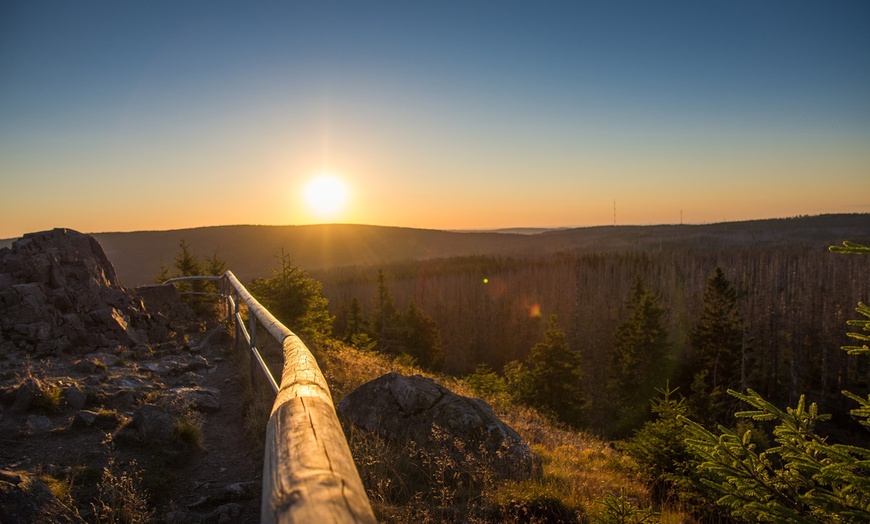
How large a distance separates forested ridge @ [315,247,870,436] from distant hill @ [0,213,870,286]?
140 feet

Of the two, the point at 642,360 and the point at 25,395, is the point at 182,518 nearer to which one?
the point at 25,395

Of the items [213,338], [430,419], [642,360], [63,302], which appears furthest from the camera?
[642,360]

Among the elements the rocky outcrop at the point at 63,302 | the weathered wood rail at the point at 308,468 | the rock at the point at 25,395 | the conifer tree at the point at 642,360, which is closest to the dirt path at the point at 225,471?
the rock at the point at 25,395

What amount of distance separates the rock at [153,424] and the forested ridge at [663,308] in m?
27.7

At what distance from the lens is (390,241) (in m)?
184

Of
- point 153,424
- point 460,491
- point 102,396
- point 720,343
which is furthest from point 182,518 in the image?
point 720,343

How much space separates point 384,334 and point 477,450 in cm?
3610

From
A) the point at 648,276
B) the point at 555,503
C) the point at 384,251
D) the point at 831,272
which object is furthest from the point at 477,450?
the point at 384,251

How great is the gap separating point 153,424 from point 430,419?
3.26 meters

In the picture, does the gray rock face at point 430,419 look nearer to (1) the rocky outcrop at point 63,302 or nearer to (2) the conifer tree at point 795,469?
(2) the conifer tree at point 795,469

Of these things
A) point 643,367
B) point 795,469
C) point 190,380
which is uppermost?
point 795,469

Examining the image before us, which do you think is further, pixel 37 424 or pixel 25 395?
pixel 25 395

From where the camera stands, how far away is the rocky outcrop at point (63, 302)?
29.5 ft

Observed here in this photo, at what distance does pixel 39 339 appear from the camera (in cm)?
888
